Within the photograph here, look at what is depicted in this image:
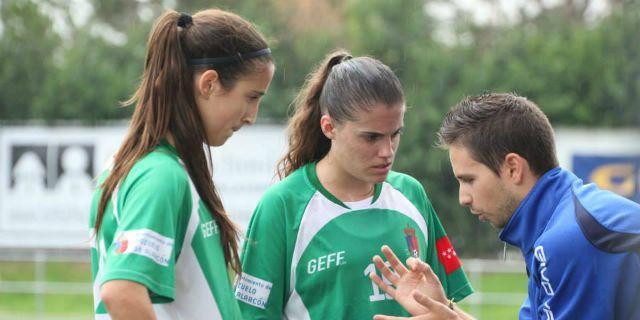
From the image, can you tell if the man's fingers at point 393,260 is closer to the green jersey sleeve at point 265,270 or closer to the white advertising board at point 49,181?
the green jersey sleeve at point 265,270

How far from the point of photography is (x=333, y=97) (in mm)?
3484

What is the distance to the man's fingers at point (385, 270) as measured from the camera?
315 centimetres

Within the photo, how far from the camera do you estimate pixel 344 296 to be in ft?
11.0

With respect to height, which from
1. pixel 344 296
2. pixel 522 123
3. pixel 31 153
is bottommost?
pixel 31 153

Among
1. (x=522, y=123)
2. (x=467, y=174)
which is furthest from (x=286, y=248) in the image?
(x=522, y=123)

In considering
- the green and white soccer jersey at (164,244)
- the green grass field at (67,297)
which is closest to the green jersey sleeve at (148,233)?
the green and white soccer jersey at (164,244)

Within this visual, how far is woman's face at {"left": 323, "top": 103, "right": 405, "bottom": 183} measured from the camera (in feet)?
11.0

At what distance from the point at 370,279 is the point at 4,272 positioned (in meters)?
17.3

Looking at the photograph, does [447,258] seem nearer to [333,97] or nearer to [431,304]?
[431,304]

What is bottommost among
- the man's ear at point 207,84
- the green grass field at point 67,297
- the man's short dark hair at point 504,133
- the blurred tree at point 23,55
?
the green grass field at point 67,297

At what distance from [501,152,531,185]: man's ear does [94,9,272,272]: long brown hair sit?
0.87 m

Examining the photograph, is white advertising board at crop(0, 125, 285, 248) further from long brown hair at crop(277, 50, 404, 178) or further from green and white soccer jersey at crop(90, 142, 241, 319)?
green and white soccer jersey at crop(90, 142, 241, 319)

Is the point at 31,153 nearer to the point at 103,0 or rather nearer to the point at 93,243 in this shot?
the point at 103,0

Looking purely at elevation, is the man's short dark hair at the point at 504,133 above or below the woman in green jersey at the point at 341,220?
above
